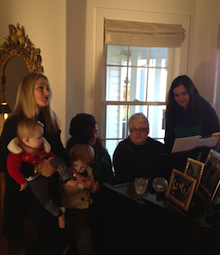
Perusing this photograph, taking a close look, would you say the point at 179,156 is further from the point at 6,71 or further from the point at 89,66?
the point at 6,71

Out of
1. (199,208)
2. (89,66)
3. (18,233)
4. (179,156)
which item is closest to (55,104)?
(89,66)

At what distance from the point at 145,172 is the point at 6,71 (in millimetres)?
2780

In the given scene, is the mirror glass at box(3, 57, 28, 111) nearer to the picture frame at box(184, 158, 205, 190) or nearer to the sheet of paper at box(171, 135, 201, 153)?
the sheet of paper at box(171, 135, 201, 153)

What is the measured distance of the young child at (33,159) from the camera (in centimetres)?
170

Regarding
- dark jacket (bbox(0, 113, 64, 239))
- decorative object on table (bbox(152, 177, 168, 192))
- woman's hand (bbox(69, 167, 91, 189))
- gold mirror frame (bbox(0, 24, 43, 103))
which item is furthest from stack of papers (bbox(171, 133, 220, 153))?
gold mirror frame (bbox(0, 24, 43, 103))

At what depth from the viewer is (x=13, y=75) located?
353cm

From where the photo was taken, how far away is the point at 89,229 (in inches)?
78.2

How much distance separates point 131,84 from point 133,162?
1.60m

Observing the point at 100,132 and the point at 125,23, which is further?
the point at 100,132

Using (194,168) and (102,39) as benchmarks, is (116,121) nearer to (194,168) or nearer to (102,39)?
(102,39)

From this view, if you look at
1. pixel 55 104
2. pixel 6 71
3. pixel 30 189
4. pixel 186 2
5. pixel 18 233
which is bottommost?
pixel 18 233

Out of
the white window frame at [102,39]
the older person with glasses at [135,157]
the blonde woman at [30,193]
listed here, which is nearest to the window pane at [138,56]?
the white window frame at [102,39]

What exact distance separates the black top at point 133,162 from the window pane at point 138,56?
1.59 m

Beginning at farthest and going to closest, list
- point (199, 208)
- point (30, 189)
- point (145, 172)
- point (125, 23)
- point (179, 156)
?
point (125, 23) < point (145, 172) < point (30, 189) < point (179, 156) < point (199, 208)
